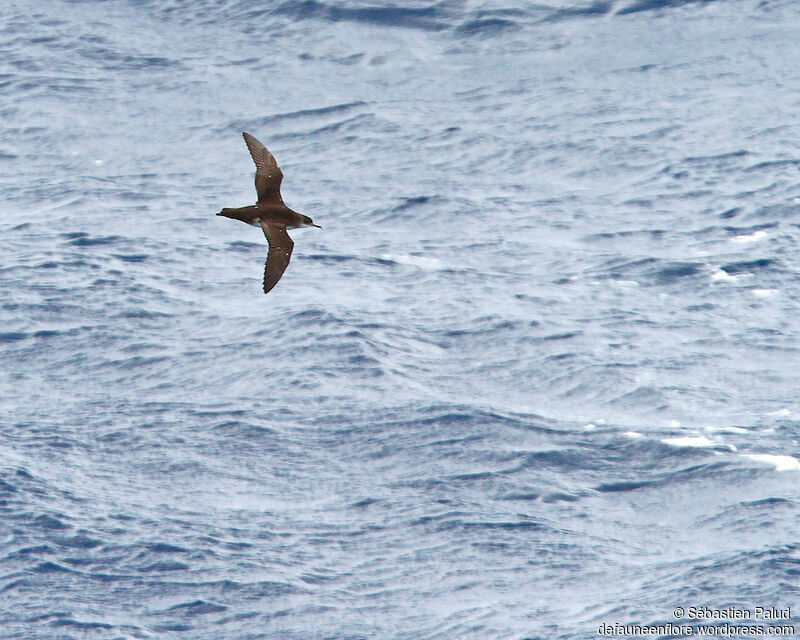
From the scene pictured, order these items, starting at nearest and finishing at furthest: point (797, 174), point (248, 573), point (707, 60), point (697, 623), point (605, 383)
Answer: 1. point (697, 623)
2. point (248, 573)
3. point (605, 383)
4. point (797, 174)
5. point (707, 60)

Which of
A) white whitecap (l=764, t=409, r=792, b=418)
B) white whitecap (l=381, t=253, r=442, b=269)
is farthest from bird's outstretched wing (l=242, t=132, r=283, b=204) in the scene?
white whitecap (l=381, t=253, r=442, b=269)

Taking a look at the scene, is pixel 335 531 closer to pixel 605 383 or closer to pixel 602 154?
pixel 605 383

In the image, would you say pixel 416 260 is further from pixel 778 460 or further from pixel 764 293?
pixel 778 460

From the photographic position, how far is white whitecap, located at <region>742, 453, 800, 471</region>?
21859mm

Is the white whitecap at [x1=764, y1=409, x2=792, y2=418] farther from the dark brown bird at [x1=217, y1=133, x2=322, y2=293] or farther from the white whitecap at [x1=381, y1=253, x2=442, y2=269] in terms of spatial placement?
the dark brown bird at [x1=217, y1=133, x2=322, y2=293]

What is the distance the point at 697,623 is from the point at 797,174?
36.9 feet

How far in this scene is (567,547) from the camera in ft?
68.3

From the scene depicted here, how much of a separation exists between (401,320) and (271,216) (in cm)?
816

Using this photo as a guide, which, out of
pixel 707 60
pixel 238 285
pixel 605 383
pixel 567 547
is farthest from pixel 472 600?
pixel 707 60

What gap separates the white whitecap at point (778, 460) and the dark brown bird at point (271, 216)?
7174 millimetres

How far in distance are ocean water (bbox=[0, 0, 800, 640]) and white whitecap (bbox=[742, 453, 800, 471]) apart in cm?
4

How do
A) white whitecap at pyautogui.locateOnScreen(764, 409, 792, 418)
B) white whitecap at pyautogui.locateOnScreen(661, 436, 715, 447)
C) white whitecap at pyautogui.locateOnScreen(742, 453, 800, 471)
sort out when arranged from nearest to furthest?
white whitecap at pyautogui.locateOnScreen(742, 453, 800, 471), white whitecap at pyautogui.locateOnScreen(661, 436, 715, 447), white whitecap at pyautogui.locateOnScreen(764, 409, 792, 418)

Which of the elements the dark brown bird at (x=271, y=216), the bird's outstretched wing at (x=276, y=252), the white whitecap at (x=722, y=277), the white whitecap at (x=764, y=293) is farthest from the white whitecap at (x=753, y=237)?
the bird's outstretched wing at (x=276, y=252)

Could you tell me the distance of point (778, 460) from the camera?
866 inches
